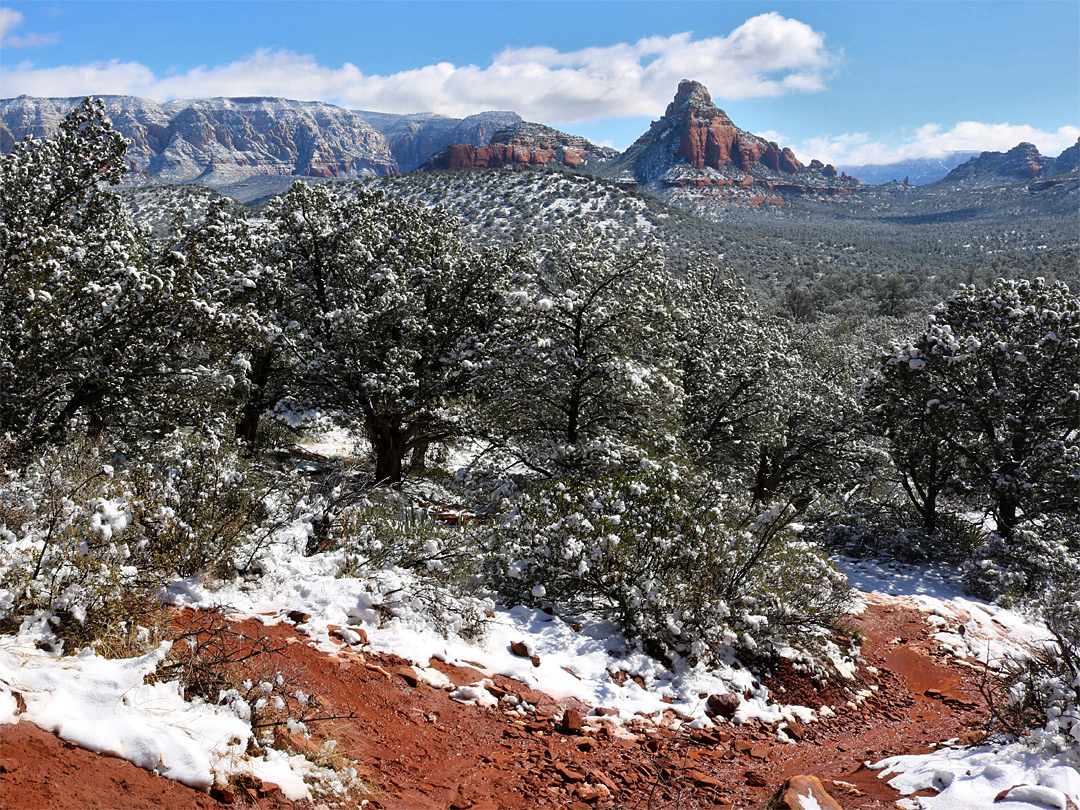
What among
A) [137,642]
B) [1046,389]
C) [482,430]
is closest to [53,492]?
[137,642]

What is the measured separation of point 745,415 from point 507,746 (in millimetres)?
12783

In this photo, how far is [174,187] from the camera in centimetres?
5528

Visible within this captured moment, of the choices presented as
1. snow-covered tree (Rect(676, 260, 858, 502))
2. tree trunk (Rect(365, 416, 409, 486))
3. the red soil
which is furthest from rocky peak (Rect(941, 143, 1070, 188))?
the red soil

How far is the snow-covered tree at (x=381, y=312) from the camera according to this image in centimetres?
1230

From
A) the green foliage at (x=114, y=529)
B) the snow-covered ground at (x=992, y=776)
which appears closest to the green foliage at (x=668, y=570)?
the snow-covered ground at (x=992, y=776)

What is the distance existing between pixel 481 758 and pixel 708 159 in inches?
6242

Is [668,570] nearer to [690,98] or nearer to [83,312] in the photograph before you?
[83,312]

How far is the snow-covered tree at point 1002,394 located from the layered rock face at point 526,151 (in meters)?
140

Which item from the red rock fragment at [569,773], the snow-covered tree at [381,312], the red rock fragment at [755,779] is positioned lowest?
the red rock fragment at [755,779]

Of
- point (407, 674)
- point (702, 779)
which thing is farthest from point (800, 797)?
point (407, 674)

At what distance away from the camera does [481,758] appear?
4219 mm

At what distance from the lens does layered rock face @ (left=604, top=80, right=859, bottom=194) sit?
12900 cm

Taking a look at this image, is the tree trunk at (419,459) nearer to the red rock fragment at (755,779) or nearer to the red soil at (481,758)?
the red soil at (481,758)

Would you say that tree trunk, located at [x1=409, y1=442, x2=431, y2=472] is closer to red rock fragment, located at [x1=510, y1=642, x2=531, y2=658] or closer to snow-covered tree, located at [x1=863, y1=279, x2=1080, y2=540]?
snow-covered tree, located at [x1=863, y1=279, x2=1080, y2=540]
